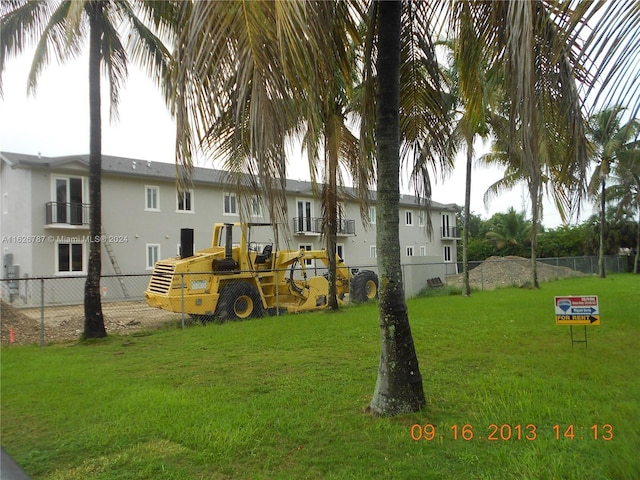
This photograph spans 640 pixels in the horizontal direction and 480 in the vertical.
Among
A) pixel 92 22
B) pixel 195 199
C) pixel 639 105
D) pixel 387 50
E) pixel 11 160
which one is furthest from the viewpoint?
pixel 195 199

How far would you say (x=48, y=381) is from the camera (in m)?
6.84

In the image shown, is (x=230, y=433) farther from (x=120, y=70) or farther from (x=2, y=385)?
(x=120, y=70)

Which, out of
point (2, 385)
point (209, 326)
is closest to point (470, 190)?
point (209, 326)

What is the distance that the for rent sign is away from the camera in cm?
750

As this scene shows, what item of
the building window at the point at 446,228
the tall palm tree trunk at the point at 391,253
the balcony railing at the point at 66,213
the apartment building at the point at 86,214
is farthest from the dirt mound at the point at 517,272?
the tall palm tree trunk at the point at 391,253

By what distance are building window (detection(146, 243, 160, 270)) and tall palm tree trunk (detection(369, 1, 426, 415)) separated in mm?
21838

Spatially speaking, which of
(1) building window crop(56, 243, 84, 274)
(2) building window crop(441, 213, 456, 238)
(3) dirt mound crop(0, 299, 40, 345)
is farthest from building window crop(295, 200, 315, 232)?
(3) dirt mound crop(0, 299, 40, 345)

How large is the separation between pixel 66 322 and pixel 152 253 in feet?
36.6

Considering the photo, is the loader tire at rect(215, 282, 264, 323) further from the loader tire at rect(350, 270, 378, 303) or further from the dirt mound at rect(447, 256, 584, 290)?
the dirt mound at rect(447, 256, 584, 290)

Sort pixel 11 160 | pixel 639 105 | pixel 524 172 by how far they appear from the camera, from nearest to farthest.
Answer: pixel 639 105, pixel 524 172, pixel 11 160

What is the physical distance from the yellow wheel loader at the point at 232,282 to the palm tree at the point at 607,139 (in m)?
9.39

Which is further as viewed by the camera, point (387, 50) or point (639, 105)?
point (387, 50)

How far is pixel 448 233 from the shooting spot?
42.0 meters

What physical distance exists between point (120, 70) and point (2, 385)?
781 centimetres
